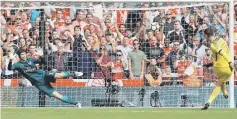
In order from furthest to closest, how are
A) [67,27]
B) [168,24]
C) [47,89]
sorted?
[168,24] → [67,27] → [47,89]

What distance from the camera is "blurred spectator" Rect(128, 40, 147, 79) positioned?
13297mm

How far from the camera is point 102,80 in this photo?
13.3 metres

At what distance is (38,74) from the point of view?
529 inches

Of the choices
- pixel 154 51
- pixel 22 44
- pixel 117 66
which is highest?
pixel 22 44

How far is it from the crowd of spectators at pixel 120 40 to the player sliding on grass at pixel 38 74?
0.40 ft

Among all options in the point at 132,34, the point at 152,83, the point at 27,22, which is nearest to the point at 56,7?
the point at 27,22

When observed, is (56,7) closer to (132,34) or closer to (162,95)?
(132,34)

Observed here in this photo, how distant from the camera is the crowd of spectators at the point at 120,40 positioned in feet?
44.0

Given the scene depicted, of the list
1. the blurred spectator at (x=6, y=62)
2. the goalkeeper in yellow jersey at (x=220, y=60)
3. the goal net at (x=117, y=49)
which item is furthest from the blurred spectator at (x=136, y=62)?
the blurred spectator at (x=6, y=62)

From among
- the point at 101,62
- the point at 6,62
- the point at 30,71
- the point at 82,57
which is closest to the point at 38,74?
the point at 30,71

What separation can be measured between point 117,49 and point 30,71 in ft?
5.99

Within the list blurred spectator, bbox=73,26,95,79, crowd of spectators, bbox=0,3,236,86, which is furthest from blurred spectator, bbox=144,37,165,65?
blurred spectator, bbox=73,26,95,79

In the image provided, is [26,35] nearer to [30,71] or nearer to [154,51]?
[30,71]

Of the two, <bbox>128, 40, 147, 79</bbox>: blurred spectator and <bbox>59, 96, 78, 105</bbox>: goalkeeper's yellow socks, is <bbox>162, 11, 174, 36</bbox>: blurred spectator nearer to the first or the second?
<bbox>128, 40, 147, 79</bbox>: blurred spectator
